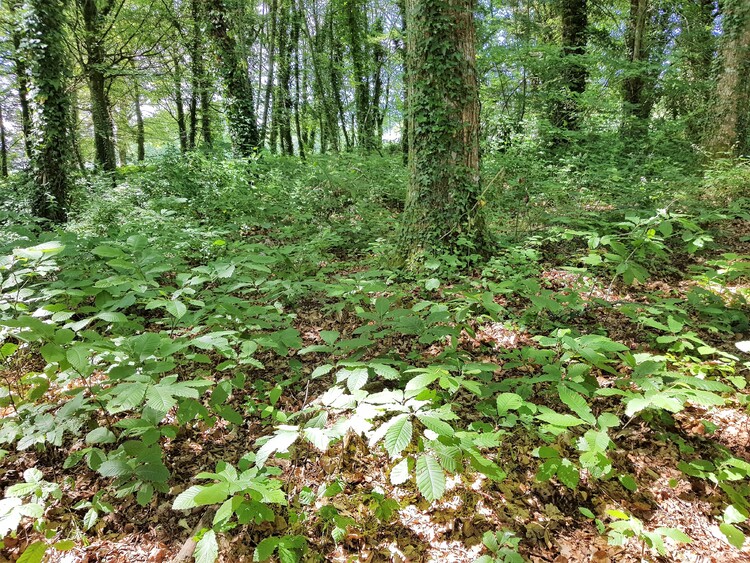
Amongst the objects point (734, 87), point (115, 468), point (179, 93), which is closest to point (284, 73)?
point (179, 93)

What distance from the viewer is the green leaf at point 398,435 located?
1.34 m

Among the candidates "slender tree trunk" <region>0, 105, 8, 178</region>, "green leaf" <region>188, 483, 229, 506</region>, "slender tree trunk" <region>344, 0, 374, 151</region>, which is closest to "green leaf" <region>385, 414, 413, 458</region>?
"green leaf" <region>188, 483, 229, 506</region>

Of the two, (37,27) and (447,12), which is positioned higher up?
(37,27)

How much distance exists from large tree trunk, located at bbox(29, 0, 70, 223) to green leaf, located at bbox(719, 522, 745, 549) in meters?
9.33

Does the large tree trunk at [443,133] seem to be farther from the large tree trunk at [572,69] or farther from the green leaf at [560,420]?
the large tree trunk at [572,69]

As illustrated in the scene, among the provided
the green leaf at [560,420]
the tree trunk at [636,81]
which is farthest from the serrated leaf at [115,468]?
the tree trunk at [636,81]

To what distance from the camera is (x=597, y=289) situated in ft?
13.5

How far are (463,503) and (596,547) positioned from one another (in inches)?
26.1

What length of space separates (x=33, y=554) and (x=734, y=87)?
1138 cm

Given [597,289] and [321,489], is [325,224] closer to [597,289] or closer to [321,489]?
[597,289]

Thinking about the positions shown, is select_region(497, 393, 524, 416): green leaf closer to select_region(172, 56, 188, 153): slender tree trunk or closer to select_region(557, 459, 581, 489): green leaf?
select_region(557, 459, 581, 489): green leaf

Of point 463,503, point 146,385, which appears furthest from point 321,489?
point 146,385

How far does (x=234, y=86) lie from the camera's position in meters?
9.86

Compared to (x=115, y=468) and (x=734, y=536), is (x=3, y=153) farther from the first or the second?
(x=734, y=536)
